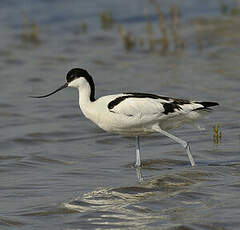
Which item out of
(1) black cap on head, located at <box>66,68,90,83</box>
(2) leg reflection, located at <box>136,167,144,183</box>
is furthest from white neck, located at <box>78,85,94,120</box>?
(2) leg reflection, located at <box>136,167,144,183</box>

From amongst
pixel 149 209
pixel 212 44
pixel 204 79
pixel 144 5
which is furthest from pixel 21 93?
pixel 144 5

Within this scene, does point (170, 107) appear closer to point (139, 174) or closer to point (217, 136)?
point (139, 174)

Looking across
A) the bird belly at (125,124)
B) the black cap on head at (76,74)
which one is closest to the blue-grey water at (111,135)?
the bird belly at (125,124)

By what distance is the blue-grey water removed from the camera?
5941 millimetres

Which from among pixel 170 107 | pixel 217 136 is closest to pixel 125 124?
pixel 170 107

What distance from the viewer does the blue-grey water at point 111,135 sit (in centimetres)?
594

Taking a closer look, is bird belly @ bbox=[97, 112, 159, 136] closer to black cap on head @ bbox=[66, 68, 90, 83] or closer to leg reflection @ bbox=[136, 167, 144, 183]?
leg reflection @ bbox=[136, 167, 144, 183]

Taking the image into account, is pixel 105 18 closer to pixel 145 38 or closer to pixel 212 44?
pixel 145 38

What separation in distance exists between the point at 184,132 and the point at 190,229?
384cm

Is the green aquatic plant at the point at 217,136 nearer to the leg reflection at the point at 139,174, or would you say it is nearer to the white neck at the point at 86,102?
the leg reflection at the point at 139,174

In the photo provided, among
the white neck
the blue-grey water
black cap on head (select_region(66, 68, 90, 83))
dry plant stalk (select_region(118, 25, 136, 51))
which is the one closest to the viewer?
the blue-grey water

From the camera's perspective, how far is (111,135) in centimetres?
921

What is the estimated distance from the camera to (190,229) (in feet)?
17.7

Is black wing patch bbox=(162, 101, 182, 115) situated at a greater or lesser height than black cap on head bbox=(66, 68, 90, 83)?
lesser
